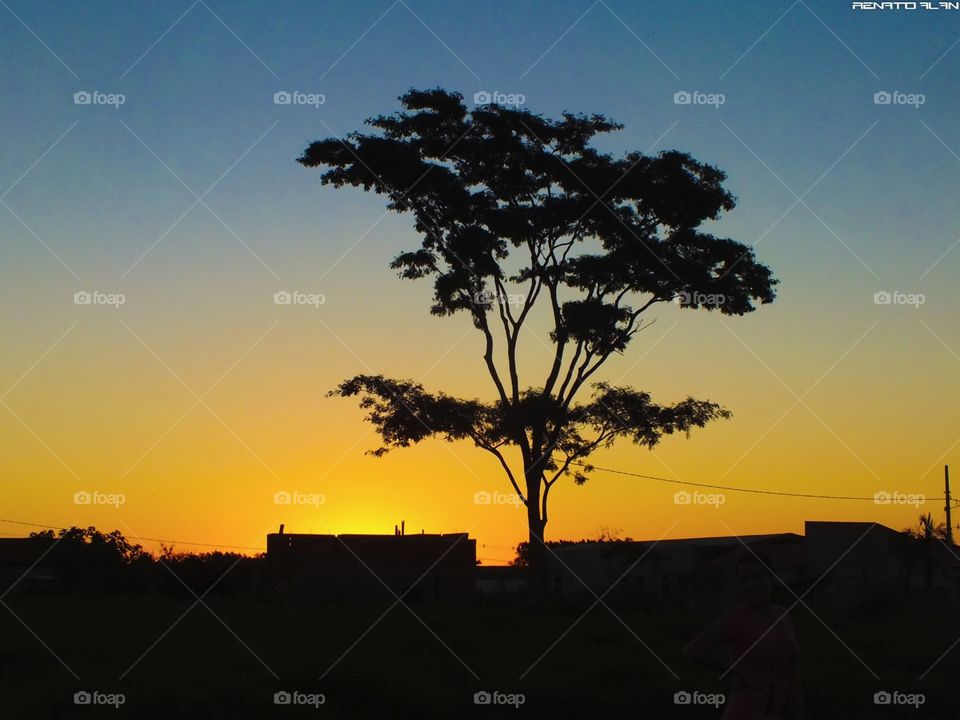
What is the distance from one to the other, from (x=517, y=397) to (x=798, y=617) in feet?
26.7

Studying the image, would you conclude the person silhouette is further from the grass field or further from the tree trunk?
the tree trunk

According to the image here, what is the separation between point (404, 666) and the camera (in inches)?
611

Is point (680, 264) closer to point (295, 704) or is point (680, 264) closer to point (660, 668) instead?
point (660, 668)

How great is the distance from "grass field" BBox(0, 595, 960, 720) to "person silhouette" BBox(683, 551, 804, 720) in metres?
6.71

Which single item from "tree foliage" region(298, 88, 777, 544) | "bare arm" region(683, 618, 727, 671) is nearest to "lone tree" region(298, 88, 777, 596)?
"tree foliage" region(298, 88, 777, 544)

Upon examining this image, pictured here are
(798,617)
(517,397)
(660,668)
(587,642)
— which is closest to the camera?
(660,668)

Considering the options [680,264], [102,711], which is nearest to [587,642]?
[102,711]

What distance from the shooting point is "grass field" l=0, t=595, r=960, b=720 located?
13.1 metres

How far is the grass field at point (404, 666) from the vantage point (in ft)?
43.1

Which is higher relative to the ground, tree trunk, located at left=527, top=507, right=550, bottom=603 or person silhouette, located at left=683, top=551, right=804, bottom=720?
tree trunk, located at left=527, top=507, right=550, bottom=603

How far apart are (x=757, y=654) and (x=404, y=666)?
30.4ft

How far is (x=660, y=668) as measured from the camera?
1638cm

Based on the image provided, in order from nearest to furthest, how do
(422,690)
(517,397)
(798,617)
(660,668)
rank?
(422,690)
(660,668)
(798,617)
(517,397)

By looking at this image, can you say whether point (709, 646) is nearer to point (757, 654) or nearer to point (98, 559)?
point (757, 654)
